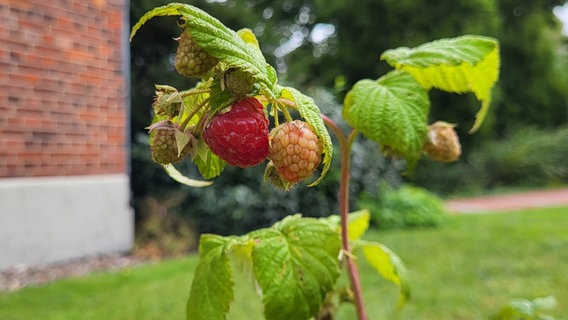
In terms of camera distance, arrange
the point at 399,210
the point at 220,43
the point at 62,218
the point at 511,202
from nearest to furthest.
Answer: the point at 220,43 < the point at 62,218 < the point at 399,210 < the point at 511,202

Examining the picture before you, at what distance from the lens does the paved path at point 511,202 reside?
24.0 ft

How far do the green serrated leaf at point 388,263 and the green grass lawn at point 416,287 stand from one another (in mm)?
1540

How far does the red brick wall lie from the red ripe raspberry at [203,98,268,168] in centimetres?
306

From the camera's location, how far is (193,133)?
56cm

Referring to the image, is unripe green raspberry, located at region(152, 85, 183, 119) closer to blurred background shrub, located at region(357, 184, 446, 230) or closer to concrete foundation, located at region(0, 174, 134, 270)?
concrete foundation, located at region(0, 174, 134, 270)

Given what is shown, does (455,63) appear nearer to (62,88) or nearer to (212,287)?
(212,287)

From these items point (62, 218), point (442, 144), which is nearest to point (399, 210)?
point (62, 218)

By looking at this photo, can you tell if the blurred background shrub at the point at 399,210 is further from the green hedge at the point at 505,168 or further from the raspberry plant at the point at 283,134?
the green hedge at the point at 505,168

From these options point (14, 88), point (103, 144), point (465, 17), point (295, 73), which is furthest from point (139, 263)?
point (465, 17)

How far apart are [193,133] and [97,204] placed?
130 inches

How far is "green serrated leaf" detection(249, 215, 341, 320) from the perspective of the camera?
62cm

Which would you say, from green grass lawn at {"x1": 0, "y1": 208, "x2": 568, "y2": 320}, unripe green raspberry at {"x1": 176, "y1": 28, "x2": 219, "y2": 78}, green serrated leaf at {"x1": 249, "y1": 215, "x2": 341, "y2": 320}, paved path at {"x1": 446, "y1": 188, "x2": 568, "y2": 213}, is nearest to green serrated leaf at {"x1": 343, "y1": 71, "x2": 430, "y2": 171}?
green serrated leaf at {"x1": 249, "y1": 215, "x2": 341, "y2": 320}

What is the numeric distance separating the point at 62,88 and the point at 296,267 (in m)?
3.20

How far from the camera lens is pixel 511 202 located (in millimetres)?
8109
